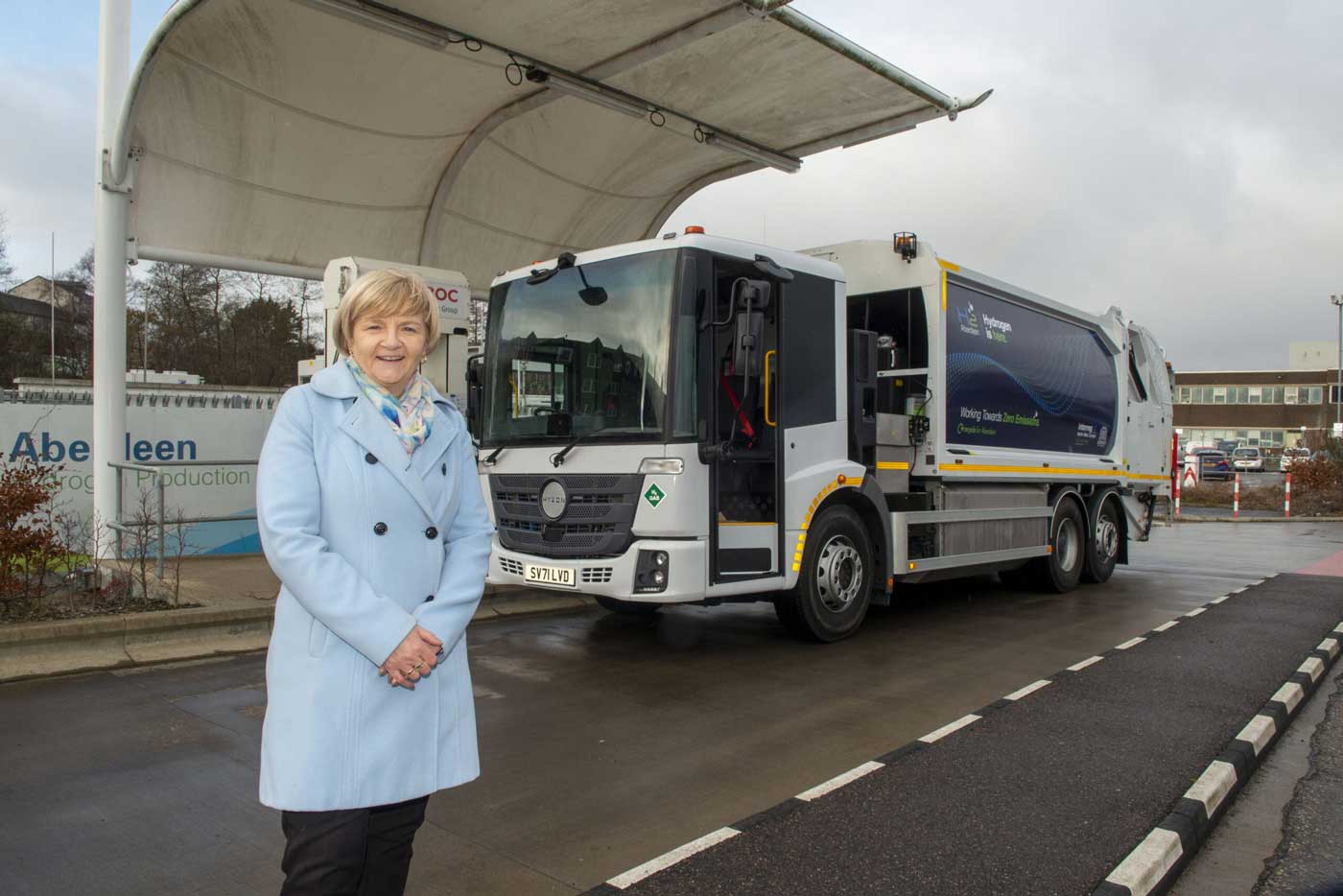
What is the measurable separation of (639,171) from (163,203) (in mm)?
5799

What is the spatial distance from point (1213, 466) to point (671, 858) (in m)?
51.0

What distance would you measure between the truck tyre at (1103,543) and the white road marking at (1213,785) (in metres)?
7.41

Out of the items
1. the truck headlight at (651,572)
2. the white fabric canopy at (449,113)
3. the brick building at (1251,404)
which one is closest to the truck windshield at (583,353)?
the truck headlight at (651,572)

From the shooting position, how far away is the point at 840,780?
4379 mm

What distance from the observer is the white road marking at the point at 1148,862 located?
3.34 meters

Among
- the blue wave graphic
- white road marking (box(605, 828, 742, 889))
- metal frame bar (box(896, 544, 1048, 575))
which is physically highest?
the blue wave graphic

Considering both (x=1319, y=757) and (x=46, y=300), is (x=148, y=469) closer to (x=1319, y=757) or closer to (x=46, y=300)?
(x=1319, y=757)

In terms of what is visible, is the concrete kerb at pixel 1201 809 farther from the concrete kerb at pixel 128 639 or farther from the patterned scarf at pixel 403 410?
the concrete kerb at pixel 128 639

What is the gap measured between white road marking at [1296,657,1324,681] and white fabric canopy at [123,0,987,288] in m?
6.27

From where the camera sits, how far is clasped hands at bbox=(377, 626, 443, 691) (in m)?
2.09

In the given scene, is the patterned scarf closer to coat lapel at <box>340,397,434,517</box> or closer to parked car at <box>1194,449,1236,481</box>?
coat lapel at <box>340,397,434,517</box>

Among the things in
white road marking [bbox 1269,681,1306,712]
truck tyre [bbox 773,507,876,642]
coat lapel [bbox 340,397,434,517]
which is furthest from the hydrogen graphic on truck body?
coat lapel [bbox 340,397,434,517]

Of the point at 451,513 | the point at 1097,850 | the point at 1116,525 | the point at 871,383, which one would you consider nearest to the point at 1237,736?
the point at 1097,850

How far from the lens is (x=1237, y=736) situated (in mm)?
5074
